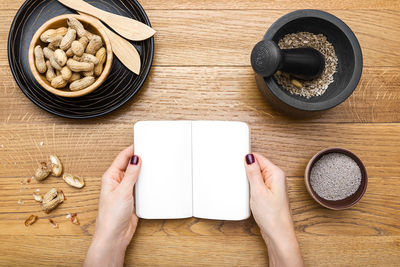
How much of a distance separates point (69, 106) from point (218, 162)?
37cm

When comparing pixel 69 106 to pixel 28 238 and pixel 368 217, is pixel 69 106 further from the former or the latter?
pixel 368 217

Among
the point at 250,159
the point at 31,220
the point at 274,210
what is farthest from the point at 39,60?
the point at 274,210

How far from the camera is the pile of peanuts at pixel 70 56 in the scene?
657 millimetres

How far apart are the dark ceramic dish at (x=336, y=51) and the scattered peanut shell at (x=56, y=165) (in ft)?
1.71

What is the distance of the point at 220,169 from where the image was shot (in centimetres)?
67

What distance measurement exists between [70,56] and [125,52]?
12 centimetres

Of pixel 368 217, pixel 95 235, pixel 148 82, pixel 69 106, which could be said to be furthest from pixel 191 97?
pixel 368 217

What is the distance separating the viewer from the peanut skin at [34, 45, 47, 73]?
650 millimetres

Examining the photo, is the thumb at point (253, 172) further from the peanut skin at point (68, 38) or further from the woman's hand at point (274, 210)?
the peanut skin at point (68, 38)

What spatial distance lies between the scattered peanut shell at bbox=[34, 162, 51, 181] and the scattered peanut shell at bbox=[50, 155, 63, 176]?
0.05 ft

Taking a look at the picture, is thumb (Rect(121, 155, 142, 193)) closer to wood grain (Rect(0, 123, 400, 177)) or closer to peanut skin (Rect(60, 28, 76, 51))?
wood grain (Rect(0, 123, 400, 177))

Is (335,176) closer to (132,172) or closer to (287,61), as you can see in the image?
(287,61)

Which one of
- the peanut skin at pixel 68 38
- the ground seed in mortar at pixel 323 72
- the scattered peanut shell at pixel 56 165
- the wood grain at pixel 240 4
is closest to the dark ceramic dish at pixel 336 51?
the ground seed in mortar at pixel 323 72

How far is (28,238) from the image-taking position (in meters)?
0.76
